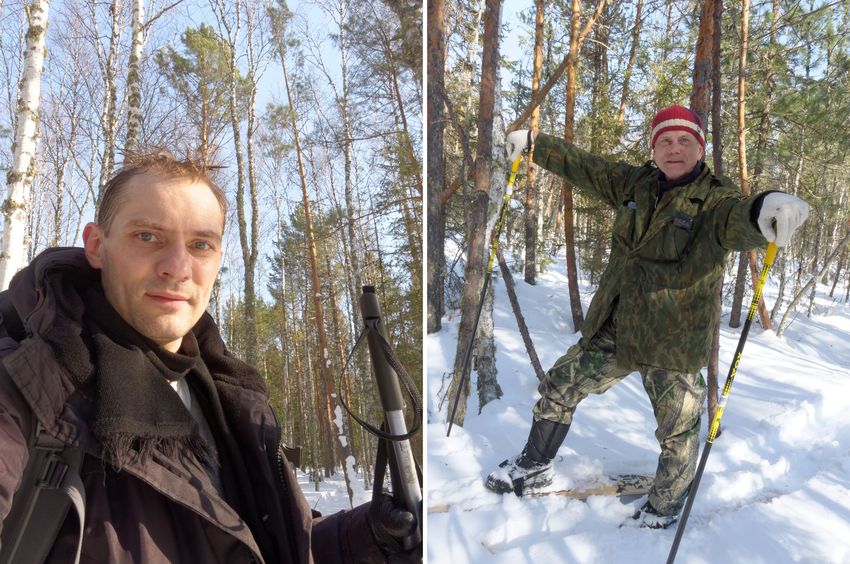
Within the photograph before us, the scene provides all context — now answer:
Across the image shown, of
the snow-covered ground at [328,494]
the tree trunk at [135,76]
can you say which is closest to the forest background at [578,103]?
the tree trunk at [135,76]

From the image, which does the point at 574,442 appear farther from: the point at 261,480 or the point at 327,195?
the point at 327,195

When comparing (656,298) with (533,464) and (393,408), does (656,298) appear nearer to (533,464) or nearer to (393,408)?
(533,464)

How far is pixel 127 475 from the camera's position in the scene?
39.6 inches

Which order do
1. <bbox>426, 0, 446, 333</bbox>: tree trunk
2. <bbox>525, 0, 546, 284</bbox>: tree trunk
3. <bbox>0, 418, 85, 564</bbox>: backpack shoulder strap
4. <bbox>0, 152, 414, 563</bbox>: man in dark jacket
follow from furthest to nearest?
<bbox>525, 0, 546, 284</bbox>: tree trunk < <bbox>426, 0, 446, 333</bbox>: tree trunk < <bbox>0, 152, 414, 563</bbox>: man in dark jacket < <bbox>0, 418, 85, 564</bbox>: backpack shoulder strap

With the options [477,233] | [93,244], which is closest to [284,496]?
[93,244]

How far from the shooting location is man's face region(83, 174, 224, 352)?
3.73ft

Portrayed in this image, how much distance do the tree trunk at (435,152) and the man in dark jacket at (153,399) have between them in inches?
51.0

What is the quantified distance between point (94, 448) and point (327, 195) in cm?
332

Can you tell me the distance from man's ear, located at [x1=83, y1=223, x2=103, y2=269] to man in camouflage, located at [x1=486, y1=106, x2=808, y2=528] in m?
1.71

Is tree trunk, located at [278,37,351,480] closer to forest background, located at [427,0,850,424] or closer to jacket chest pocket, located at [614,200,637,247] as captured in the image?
forest background, located at [427,0,850,424]

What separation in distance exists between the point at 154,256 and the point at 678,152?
6.65ft

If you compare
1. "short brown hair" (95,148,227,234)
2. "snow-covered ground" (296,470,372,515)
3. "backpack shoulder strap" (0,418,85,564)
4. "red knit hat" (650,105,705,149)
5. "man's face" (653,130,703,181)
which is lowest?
"snow-covered ground" (296,470,372,515)

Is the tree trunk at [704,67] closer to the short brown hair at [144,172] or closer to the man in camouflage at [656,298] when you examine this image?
the man in camouflage at [656,298]

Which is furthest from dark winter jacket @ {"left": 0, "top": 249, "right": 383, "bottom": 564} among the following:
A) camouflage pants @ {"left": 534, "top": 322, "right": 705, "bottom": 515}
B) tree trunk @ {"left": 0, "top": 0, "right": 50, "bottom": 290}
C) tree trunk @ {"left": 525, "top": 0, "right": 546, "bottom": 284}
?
tree trunk @ {"left": 0, "top": 0, "right": 50, "bottom": 290}
